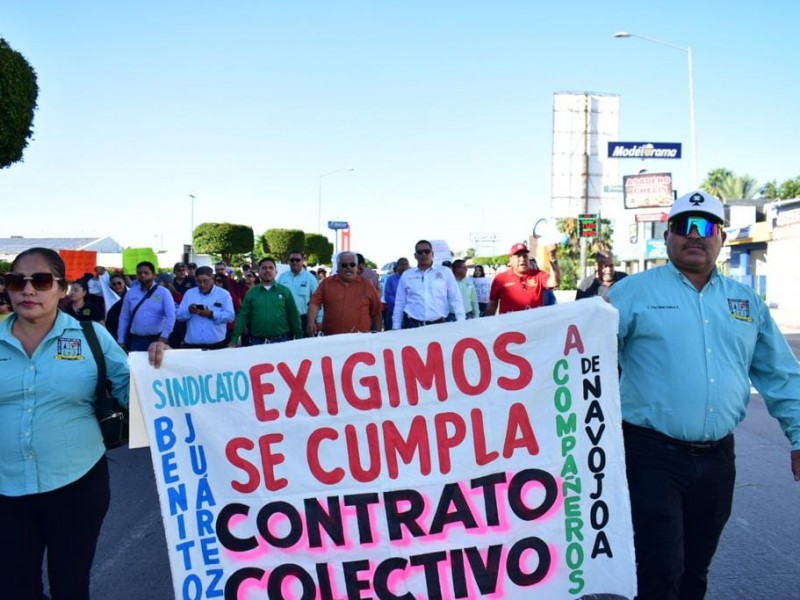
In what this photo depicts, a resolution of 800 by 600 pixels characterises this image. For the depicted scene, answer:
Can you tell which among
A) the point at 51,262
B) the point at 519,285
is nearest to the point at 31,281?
the point at 51,262

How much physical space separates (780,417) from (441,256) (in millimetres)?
12307

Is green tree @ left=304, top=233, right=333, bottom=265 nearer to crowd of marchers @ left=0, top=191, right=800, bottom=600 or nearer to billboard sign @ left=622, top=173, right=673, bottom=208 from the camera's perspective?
billboard sign @ left=622, top=173, right=673, bottom=208

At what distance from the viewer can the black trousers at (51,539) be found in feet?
9.43

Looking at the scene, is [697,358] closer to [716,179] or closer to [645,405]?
[645,405]

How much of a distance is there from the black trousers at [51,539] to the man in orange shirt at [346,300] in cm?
555

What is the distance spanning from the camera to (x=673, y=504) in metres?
3.10

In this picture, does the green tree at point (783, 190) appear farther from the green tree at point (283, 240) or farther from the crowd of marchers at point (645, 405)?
the crowd of marchers at point (645, 405)

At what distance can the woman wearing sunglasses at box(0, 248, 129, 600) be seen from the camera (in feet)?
9.48

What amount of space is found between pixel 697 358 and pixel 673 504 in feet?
1.96

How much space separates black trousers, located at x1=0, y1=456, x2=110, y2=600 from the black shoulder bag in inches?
8.8

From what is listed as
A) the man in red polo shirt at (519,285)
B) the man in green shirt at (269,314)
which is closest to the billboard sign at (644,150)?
the man in red polo shirt at (519,285)

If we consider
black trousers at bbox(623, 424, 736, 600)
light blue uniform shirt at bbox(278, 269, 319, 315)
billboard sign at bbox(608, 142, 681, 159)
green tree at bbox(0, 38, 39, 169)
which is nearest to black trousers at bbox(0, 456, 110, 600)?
black trousers at bbox(623, 424, 736, 600)

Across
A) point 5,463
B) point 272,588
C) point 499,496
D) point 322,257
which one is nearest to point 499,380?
point 499,496

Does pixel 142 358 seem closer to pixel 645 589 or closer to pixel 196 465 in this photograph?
pixel 196 465
